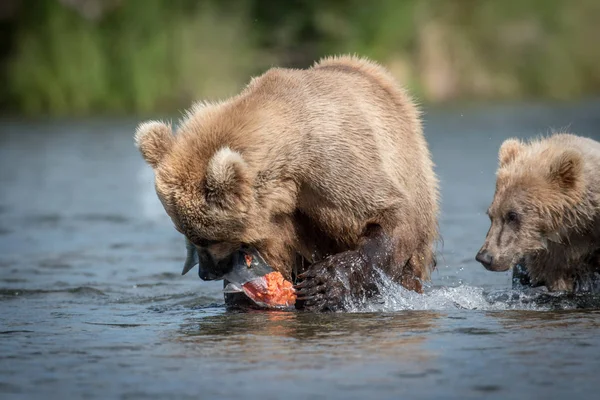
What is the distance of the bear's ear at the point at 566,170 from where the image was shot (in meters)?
7.90

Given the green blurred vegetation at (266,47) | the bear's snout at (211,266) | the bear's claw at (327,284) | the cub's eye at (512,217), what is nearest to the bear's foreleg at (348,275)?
the bear's claw at (327,284)

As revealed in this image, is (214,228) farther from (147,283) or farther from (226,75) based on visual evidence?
(226,75)

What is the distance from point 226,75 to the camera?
2823 centimetres

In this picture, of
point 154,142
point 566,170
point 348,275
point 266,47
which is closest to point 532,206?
point 566,170

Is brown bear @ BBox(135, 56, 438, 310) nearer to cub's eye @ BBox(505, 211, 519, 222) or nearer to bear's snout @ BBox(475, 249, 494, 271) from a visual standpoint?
bear's snout @ BBox(475, 249, 494, 271)

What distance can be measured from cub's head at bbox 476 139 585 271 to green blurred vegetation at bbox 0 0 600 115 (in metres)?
19.8

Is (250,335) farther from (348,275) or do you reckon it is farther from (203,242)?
(348,275)

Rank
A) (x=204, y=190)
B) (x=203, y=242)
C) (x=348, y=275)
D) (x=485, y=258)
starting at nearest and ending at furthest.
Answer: (x=204, y=190)
(x=203, y=242)
(x=348, y=275)
(x=485, y=258)

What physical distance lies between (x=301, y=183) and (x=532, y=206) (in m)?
1.62

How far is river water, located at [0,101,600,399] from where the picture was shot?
18.7 feet

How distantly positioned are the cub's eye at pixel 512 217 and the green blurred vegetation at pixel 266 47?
19882 millimetres

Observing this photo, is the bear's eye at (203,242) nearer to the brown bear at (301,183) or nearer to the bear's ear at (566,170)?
the brown bear at (301,183)

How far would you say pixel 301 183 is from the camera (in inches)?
295

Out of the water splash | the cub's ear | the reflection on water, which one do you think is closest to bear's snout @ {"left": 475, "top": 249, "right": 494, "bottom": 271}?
the water splash
